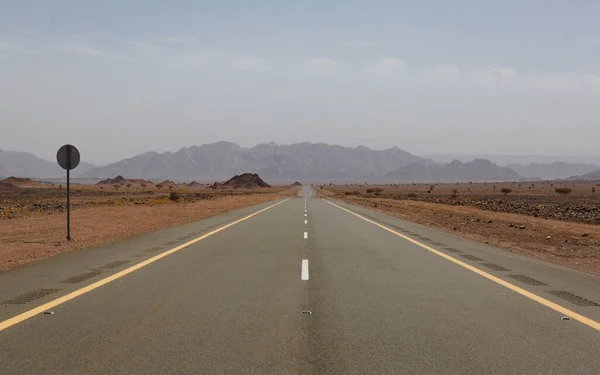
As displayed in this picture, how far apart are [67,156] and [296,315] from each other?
12.1 meters

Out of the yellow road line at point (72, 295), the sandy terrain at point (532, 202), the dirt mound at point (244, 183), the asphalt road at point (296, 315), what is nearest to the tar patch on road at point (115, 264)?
the asphalt road at point (296, 315)

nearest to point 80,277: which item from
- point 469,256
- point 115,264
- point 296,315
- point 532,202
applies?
point 115,264

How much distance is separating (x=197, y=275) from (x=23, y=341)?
436cm

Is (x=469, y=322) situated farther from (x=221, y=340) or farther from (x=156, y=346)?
(x=156, y=346)

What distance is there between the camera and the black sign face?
52.5 feet

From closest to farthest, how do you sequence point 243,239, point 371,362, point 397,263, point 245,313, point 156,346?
1. point 371,362
2. point 156,346
3. point 245,313
4. point 397,263
5. point 243,239

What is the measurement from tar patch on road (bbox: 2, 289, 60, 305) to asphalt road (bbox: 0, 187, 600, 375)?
16mm

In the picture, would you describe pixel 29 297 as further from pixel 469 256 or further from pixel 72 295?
pixel 469 256

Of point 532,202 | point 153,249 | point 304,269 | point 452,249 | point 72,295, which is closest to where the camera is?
point 72,295

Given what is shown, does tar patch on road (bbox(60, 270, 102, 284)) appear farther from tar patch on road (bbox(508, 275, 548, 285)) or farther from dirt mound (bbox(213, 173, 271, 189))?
dirt mound (bbox(213, 173, 271, 189))

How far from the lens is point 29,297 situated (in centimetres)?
771

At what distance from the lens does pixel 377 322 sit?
6.36 meters

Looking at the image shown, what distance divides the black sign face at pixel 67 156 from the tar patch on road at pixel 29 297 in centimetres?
863

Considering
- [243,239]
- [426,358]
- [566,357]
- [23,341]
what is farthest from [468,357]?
[243,239]
